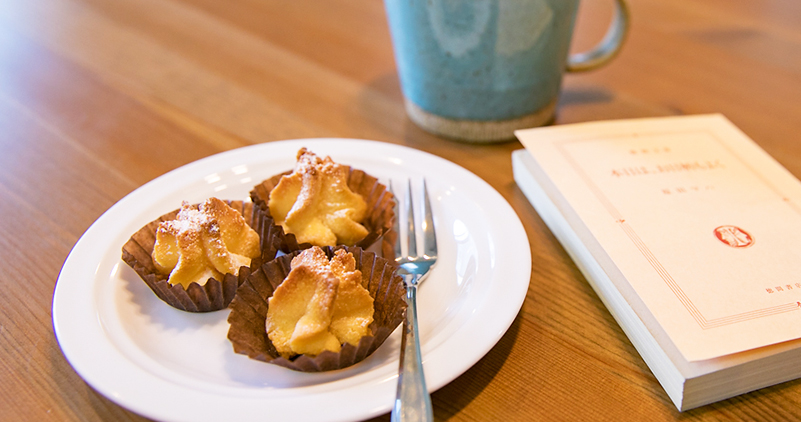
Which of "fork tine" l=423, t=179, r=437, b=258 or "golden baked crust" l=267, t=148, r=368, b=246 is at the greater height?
"golden baked crust" l=267, t=148, r=368, b=246

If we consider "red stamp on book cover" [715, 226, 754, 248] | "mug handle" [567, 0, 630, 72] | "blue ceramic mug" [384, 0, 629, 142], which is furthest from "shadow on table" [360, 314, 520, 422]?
"mug handle" [567, 0, 630, 72]

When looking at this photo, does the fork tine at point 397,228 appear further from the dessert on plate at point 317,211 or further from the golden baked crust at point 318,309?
the golden baked crust at point 318,309

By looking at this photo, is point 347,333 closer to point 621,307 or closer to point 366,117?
point 621,307

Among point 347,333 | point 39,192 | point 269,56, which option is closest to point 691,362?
point 347,333

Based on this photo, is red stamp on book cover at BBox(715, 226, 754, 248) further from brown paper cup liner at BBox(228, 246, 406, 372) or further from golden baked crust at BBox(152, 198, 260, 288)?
golden baked crust at BBox(152, 198, 260, 288)

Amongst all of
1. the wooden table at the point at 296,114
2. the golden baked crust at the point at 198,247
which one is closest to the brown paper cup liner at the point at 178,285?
the golden baked crust at the point at 198,247
